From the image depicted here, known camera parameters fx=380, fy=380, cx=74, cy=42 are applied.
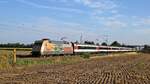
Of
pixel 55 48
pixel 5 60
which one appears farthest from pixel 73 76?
pixel 55 48

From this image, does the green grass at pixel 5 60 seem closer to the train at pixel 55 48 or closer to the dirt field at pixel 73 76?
the dirt field at pixel 73 76

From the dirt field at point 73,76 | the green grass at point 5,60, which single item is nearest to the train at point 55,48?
the green grass at point 5,60

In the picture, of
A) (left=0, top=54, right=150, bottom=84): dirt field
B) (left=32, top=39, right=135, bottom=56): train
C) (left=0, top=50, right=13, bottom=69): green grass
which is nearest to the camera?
(left=0, top=54, right=150, bottom=84): dirt field

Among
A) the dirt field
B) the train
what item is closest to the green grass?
the dirt field

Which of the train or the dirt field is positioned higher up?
the train

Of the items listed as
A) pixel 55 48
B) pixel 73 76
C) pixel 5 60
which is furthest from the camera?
pixel 55 48

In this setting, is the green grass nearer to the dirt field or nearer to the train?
the dirt field

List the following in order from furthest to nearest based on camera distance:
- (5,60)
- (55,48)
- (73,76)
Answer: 1. (55,48)
2. (5,60)
3. (73,76)

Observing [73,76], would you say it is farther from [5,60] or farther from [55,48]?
[55,48]

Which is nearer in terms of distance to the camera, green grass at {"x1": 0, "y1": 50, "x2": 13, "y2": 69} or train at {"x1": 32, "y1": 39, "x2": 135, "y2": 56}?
green grass at {"x1": 0, "y1": 50, "x2": 13, "y2": 69}

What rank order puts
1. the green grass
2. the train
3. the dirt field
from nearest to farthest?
the dirt field, the green grass, the train

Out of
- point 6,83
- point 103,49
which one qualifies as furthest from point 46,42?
point 6,83

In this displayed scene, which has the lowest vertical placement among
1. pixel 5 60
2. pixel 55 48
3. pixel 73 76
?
pixel 73 76

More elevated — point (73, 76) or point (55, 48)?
point (55, 48)
